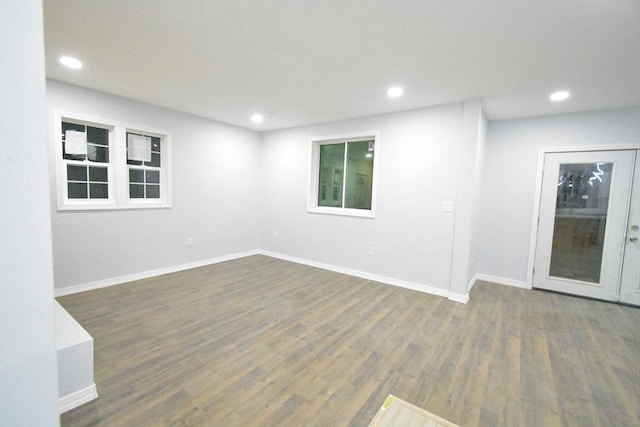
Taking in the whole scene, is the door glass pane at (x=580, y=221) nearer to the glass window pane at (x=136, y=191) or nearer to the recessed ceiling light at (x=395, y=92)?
the recessed ceiling light at (x=395, y=92)

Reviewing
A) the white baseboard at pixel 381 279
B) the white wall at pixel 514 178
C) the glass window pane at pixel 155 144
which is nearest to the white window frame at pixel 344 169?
the white baseboard at pixel 381 279

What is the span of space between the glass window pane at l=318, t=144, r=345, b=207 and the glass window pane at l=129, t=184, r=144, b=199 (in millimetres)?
3001

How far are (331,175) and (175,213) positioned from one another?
2811mm

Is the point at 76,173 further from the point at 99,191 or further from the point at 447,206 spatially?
the point at 447,206

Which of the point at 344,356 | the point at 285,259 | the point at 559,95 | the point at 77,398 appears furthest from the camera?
the point at 285,259

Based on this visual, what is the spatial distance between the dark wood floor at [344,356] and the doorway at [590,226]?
0.33 metres

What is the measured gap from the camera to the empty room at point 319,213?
5.72ft

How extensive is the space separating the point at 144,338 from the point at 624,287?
5985mm

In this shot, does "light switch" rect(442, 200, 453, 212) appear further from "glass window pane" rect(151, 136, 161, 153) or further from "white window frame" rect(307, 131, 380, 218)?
"glass window pane" rect(151, 136, 161, 153)

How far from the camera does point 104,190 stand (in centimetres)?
391

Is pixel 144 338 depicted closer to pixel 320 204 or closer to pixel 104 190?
pixel 104 190

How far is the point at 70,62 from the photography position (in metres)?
2.84

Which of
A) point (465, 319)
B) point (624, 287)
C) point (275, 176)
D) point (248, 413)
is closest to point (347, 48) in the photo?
point (248, 413)

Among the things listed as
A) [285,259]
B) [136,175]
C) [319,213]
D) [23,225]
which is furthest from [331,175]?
[23,225]
